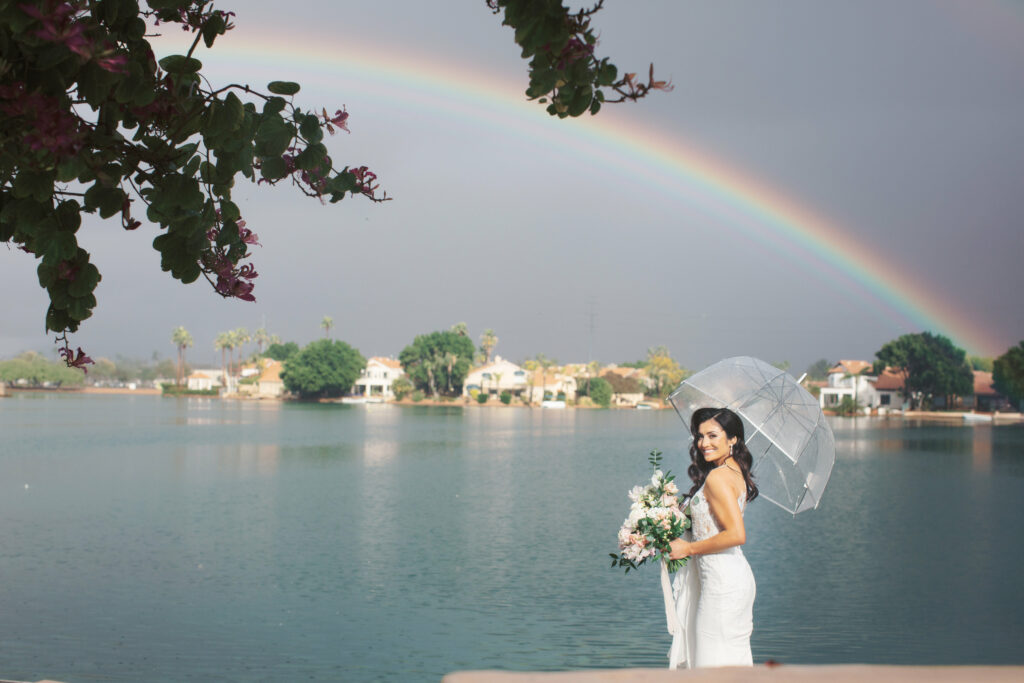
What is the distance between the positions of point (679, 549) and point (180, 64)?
10.9 ft

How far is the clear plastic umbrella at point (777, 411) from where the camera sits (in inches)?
250

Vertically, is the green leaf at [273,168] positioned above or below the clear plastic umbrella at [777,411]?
above

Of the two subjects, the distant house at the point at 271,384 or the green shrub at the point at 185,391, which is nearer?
the distant house at the point at 271,384

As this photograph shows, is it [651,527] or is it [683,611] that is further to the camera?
[683,611]

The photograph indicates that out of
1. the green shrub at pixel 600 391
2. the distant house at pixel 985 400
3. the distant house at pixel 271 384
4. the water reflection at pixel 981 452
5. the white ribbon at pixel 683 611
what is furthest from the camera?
the distant house at pixel 271 384

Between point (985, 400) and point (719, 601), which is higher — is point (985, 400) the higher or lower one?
the higher one

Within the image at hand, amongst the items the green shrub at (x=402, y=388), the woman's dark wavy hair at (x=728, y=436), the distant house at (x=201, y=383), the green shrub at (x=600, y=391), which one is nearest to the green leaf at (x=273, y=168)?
the woman's dark wavy hair at (x=728, y=436)

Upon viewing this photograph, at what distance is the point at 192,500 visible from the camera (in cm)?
2725

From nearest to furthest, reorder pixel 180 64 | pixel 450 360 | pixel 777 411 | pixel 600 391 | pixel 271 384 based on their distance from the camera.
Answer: pixel 180 64, pixel 777 411, pixel 450 360, pixel 600 391, pixel 271 384

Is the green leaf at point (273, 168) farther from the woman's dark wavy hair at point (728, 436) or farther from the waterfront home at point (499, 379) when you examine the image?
the waterfront home at point (499, 379)

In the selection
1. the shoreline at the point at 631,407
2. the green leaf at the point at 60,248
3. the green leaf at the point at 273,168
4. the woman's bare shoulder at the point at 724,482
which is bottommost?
the shoreline at the point at 631,407

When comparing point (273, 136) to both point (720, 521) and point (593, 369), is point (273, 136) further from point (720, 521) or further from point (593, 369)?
point (593, 369)

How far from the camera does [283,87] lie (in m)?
3.09

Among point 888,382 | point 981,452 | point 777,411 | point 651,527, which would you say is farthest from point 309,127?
point 888,382
